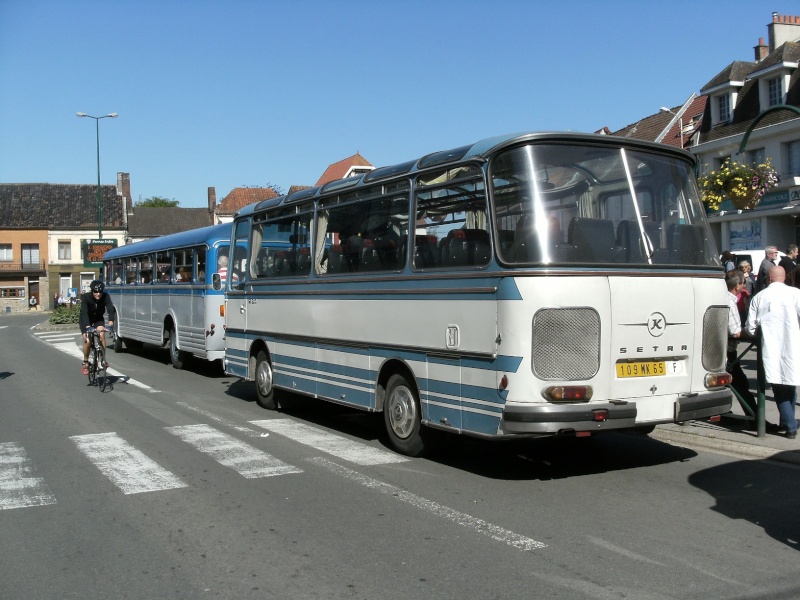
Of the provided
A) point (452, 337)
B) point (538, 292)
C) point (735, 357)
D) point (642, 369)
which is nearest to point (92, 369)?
point (452, 337)

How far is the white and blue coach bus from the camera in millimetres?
7086

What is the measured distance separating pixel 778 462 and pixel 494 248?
3.64m

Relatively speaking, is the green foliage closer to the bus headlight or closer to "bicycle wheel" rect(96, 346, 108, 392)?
"bicycle wheel" rect(96, 346, 108, 392)

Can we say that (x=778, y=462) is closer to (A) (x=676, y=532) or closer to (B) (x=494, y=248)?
(A) (x=676, y=532)

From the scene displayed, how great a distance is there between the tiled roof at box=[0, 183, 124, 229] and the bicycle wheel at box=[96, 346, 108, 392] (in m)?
73.5

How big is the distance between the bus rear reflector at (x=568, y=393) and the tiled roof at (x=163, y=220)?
90.0m

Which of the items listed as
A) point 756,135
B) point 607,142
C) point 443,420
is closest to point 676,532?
point 443,420

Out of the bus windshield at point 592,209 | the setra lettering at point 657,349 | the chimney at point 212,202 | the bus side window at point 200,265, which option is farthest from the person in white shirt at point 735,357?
the chimney at point 212,202

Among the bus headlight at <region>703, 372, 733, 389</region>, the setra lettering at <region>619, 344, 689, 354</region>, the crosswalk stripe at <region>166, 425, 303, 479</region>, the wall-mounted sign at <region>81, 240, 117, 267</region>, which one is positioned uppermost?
the wall-mounted sign at <region>81, 240, 117, 267</region>

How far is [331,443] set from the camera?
32.2 feet

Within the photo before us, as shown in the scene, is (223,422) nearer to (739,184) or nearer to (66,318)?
(739,184)

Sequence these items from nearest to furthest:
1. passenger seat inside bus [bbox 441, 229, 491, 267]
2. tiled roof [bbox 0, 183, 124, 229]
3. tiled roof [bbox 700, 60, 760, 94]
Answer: passenger seat inside bus [bbox 441, 229, 491, 267], tiled roof [bbox 700, 60, 760, 94], tiled roof [bbox 0, 183, 124, 229]

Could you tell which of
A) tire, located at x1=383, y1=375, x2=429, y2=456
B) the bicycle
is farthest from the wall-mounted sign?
tire, located at x1=383, y1=375, x2=429, y2=456

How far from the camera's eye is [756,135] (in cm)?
3600
